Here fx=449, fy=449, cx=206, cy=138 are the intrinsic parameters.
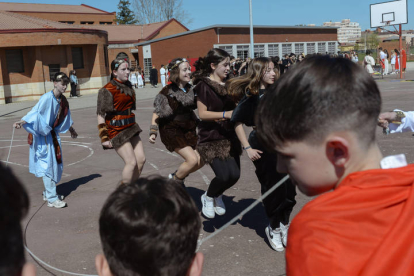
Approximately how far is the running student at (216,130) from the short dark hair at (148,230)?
3732 mm

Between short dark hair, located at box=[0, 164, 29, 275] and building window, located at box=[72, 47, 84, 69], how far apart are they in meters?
34.2

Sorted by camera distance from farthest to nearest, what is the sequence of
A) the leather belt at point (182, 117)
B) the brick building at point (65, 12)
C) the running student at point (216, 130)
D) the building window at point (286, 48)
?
the brick building at point (65, 12)
the building window at point (286, 48)
the leather belt at point (182, 117)
the running student at point (216, 130)

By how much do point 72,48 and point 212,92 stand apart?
30259mm

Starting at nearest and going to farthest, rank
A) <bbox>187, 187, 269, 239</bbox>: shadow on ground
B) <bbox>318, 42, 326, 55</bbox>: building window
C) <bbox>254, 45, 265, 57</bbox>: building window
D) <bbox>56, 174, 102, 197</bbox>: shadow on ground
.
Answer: <bbox>187, 187, 269, 239</bbox>: shadow on ground
<bbox>56, 174, 102, 197</bbox>: shadow on ground
<bbox>254, 45, 265, 57</bbox>: building window
<bbox>318, 42, 326, 55</bbox>: building window

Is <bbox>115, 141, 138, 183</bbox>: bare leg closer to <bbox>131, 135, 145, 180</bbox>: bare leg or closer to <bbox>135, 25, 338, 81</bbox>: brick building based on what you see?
<bbox>131, 135, 145, 180</bbox>: bare leg

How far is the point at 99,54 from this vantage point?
34.4 meters

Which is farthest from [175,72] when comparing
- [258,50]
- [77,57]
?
[258,50]

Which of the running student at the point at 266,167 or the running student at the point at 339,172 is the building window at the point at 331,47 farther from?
the running student at the point at 339,172

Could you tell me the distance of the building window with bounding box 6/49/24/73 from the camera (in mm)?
29562

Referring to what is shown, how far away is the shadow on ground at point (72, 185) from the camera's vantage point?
742cm

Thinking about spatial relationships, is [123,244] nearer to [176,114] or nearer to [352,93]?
[352,93]

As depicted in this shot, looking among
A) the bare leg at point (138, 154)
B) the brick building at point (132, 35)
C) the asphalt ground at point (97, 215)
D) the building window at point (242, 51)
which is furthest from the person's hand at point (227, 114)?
the brick building at point (132, 35)

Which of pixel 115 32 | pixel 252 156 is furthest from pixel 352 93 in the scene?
pixel 115 32

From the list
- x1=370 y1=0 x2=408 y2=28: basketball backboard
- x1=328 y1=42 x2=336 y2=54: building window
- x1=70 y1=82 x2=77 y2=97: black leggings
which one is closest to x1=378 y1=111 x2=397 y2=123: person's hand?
x1=370 y1=0 x2=408 y2=28: basketball backboard
